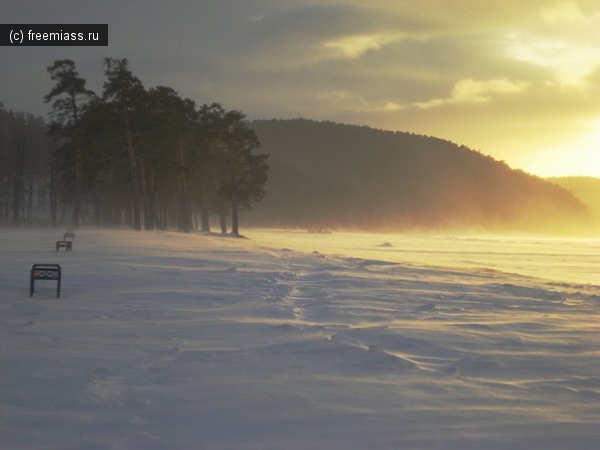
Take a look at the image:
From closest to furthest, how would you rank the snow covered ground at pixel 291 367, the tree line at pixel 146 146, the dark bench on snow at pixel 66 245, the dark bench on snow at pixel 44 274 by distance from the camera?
the snow covered ground at pixel 291 367
the dark bench on snow at pixel 44 274
the dark bench on snow at pixel 66 245
the tree line at pixel 146 146

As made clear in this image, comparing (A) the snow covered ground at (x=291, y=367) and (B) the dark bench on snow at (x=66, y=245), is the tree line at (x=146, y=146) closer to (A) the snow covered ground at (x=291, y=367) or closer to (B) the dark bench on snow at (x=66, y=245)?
(B) the dark bench on snow at (x=66, y=245)

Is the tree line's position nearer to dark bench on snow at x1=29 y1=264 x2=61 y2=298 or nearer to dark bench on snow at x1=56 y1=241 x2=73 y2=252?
dark bench on snow at x1=56 y1=241 x2=73 y2=252

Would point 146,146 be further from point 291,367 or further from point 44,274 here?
point 291,367

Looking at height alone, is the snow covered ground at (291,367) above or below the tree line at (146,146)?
below

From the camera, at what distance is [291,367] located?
9406 mm

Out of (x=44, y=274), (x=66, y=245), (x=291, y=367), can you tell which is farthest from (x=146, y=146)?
(x=291, y=367)

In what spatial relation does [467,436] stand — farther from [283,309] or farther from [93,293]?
[93,293]

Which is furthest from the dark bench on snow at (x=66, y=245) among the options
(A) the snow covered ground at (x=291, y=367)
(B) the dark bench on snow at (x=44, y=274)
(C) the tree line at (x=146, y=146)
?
(C) the tree line at (x=146, y=146)

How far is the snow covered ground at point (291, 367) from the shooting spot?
666 cm

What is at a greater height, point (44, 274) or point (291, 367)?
point (44, 274)

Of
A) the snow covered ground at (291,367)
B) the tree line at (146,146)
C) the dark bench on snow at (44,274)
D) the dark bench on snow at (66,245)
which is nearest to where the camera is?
the snow covered ground at (291,367)

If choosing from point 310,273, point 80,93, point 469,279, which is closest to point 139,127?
point 80,93

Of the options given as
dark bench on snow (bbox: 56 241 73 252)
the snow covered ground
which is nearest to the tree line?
dark bench on snow (bbox: 56 241 73 252)

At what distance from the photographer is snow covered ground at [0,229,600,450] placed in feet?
21.9
